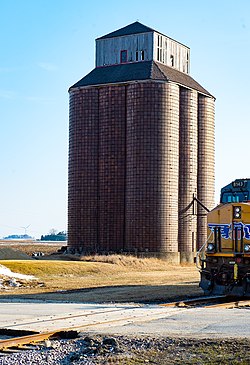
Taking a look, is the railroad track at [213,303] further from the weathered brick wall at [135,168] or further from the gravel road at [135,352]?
the weathered brick wall at [135,168]

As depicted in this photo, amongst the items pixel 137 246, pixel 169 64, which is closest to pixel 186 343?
pixel 137 246

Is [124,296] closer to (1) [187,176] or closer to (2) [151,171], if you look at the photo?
(2) [151,171]

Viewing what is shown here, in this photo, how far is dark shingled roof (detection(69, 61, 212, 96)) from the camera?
186 ft

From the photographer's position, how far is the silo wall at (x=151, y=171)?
5453 centimetres

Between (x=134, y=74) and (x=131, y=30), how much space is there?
21.4 ft

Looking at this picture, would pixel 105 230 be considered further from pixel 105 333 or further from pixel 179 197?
pixel 105 333

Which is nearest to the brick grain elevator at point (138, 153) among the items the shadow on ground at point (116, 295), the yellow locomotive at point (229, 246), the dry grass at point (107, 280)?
the dry grass at point (107, 280)

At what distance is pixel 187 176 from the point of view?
58188mm

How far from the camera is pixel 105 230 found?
187 ft

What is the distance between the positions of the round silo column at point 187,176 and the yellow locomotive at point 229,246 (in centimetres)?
3328

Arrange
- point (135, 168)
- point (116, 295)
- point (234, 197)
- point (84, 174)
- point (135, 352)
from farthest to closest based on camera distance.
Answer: point (84, 174)
point (135, 168)
point (116, 295)
point (234, 197)
point (135, 352)

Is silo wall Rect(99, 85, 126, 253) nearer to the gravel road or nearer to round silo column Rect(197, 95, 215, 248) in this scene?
round silo column Rect(197, 95, 215, 248)

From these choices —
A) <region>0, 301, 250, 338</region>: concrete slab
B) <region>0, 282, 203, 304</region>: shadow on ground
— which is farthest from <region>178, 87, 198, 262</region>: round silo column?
<region>0, 301, 250, 338</region>: concrete slab

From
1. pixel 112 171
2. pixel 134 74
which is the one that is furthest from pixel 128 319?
pixel 134 74
